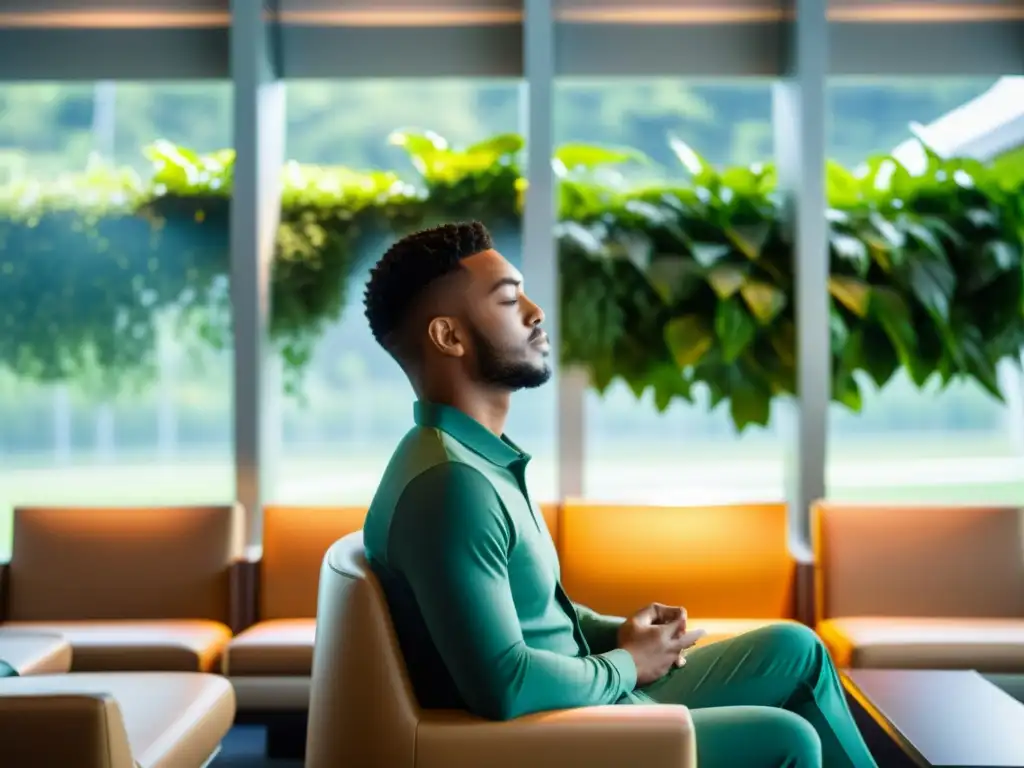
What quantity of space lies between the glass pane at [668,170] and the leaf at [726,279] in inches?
16.7

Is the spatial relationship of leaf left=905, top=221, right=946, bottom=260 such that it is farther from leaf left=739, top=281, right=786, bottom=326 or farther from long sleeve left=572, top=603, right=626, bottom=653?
long sleeve left=572, top=603, right=626, bottom=653

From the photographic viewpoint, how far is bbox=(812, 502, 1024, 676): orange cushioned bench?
389 cm

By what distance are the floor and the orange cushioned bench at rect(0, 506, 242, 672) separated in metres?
0.36

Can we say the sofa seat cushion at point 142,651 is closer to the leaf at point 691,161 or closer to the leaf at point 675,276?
the leaf at point 675,276

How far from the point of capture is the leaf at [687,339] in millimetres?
4488

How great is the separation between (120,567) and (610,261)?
2.15 meters

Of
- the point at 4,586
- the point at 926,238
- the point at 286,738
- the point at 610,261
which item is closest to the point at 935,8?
the point at 926,238

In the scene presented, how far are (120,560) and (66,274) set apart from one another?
4.29ft

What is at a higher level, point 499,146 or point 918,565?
point 499,146

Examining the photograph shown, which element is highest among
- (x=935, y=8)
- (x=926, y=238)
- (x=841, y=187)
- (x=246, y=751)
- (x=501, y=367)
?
(x=935, y=8)

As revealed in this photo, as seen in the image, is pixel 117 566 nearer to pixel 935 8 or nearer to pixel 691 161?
pixel 691 161

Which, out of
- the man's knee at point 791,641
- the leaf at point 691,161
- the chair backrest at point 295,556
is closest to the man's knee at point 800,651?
the man's knee at point 791,641

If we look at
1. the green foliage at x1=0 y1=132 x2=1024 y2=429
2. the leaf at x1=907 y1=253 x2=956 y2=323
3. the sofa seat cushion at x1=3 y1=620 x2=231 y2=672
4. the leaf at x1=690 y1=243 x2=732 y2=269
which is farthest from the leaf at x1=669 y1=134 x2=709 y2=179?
the sofa seat cushion at x1=3 y1=620 x2=231 y2=672

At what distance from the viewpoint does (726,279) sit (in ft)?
14.5
